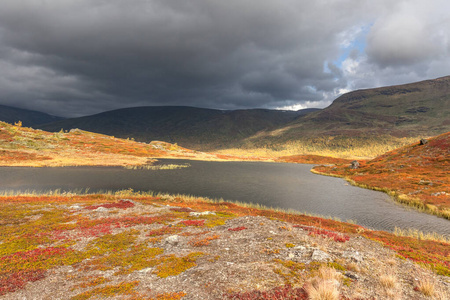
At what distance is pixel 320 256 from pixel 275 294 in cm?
524

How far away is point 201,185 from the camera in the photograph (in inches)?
1972

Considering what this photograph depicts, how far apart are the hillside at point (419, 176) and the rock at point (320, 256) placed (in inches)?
1317

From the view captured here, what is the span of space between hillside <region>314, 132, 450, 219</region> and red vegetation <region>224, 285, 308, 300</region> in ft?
125

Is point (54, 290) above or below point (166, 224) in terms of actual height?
above

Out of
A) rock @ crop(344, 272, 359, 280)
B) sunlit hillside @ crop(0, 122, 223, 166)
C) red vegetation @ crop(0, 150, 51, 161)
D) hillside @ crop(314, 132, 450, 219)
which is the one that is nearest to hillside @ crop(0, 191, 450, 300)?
rock @ crop(344, 272, 359, 280)

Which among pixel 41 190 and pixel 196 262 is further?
pixel 41 190

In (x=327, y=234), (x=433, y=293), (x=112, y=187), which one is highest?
(x=433, y=293)

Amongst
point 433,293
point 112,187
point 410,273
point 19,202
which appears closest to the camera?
point 433,293

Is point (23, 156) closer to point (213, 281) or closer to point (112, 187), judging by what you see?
point (112, 187)

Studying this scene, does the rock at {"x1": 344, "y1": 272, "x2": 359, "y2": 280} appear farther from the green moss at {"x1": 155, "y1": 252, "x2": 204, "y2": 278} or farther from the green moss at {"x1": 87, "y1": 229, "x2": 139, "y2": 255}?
the green moss at {"x1": 87, "y1": 229, "x2": 139, "y2": 255}

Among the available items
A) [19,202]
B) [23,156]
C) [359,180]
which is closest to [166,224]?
[19,202]

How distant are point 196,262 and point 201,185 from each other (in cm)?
3882

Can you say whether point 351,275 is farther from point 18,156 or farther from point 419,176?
point 18,156

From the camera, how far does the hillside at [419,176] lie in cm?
3565
